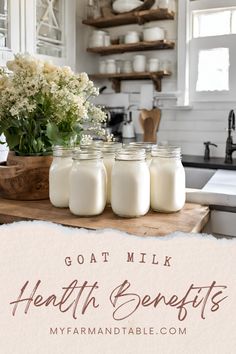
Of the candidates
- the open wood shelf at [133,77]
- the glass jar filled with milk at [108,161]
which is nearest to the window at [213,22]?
the open wood shelf at [133,77]

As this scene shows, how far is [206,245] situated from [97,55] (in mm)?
2568

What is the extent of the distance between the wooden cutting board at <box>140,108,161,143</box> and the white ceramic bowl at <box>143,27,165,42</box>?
1.61 feet

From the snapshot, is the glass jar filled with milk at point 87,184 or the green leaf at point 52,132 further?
the green leaf at point 52,132

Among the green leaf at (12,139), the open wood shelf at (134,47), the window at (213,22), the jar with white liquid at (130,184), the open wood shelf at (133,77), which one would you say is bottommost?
the jar with white liquid at (130,184)

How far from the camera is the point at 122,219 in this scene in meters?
1.00

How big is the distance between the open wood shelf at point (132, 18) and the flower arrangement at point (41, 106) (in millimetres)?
1582

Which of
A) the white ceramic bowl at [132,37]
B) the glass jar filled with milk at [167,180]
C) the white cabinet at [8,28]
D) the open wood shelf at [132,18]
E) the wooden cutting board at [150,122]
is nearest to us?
the glass jar filled with milk at [167,180]

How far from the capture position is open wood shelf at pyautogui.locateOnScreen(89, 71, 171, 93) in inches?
104

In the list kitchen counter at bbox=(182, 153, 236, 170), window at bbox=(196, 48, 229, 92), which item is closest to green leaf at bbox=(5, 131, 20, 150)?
kitchen counter at bbox=(182, 153, 236, 170)

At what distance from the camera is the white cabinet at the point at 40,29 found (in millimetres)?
1977

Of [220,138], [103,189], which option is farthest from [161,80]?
[103,189]

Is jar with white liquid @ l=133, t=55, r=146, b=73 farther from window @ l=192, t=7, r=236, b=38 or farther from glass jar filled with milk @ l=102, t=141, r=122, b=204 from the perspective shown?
glass jar filled with milk @ l=102, t=141, r=122, b=204

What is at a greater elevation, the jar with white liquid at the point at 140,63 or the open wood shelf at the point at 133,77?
the jar with white liquid at the point at 140,63

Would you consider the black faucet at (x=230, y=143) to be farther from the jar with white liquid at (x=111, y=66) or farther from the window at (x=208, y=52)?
the jar with white liquid at (x=111, y=66)
